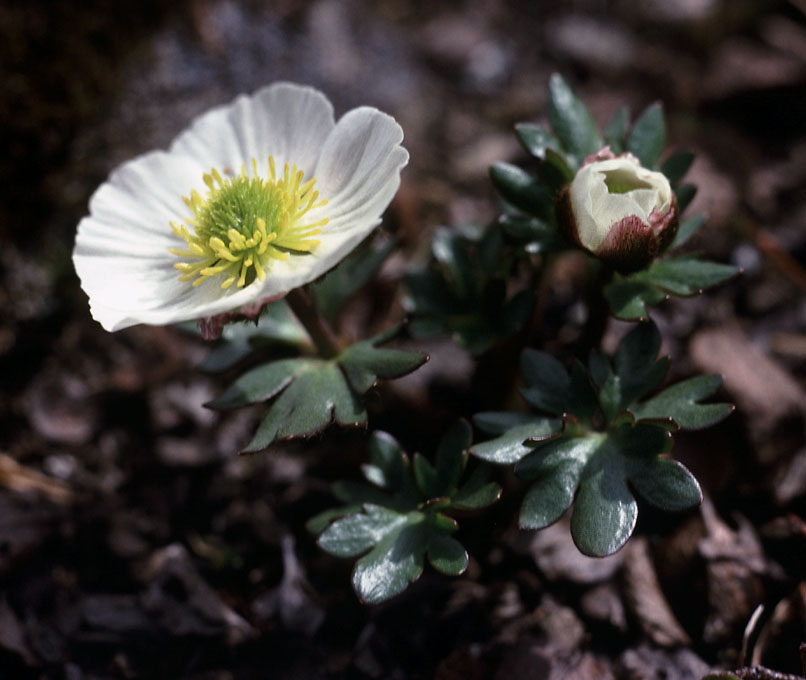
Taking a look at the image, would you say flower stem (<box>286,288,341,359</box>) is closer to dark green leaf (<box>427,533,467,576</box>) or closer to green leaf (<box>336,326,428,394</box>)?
green leaf (<box>336,326,428,394</box>)

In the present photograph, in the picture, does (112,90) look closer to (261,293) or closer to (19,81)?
(19,81)

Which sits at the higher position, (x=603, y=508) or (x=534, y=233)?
(x=534, y=233)

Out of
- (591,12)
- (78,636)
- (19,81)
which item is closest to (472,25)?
(591,12)

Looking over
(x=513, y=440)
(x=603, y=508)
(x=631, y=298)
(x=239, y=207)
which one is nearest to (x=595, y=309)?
(x=631, y=298)

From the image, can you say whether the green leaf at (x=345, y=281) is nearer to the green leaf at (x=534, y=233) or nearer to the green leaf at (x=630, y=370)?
the green leaf at (x=534, y=233)

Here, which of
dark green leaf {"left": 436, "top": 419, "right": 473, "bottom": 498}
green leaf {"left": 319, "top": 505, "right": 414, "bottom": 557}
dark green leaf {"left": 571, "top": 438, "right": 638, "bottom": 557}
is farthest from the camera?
dark green leaf {"left": 436, "top": 419, "right": 473, "bottom": 498}

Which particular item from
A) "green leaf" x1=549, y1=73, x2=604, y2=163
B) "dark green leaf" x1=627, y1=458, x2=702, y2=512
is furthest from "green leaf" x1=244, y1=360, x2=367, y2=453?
"green leaf" x1=549, y1=73, x2=604, y2=163

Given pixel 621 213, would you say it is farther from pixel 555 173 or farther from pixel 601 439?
pixel 601 439
